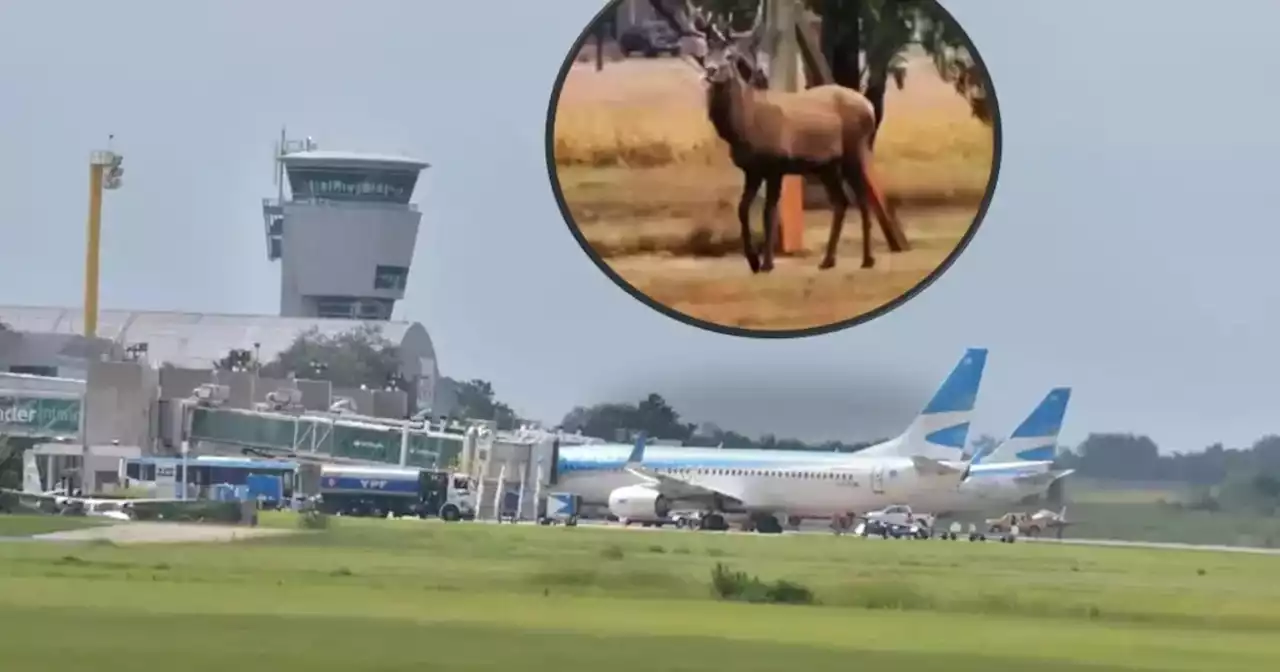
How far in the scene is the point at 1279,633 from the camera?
42.4ft

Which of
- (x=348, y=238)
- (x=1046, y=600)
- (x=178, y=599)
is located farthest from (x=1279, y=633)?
(x=348, y=238)

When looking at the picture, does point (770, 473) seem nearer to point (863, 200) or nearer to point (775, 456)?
point (775, 456)

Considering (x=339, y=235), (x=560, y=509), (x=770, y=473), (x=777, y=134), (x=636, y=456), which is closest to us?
(x=777, y=134)

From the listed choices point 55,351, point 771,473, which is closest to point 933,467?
point 771,473

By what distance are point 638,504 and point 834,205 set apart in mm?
25342

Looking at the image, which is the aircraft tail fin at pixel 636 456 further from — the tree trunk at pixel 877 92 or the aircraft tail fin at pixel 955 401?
the tree trunk at pixel 877 92

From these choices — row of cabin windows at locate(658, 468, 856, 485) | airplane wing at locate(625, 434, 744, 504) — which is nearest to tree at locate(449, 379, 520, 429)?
row of cabin windows at locate(658, 468, 856, 485)

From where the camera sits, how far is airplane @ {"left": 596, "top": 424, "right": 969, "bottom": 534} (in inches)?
950

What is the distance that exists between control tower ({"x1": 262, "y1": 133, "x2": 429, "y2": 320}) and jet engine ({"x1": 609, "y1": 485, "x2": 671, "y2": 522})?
5077 mm

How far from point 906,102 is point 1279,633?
8891 mm

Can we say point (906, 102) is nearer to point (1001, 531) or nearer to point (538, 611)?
point (538, 611)

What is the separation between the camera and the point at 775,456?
18.3 meters

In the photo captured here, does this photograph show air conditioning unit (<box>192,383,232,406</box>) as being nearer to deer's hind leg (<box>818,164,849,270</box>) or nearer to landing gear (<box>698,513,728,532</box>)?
landing gear (<box>698,513,728,532</box>)

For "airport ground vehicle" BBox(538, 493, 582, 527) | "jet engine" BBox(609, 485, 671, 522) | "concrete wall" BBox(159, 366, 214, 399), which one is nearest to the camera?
"concrete wall" BBox(159, 366, 214, 399)
